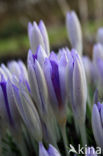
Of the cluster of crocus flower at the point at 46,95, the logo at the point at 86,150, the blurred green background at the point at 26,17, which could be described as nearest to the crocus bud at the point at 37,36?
the cluster of crocus flower at the point at 46,95

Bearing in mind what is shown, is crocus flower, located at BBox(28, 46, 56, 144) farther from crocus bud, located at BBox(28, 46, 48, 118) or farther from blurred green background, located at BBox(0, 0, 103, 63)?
blurred green background, located at BBox(0, 0, 103, 63)

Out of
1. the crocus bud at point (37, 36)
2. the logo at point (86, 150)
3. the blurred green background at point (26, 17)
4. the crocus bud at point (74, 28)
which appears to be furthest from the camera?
the blurred green background at point (26, 17)

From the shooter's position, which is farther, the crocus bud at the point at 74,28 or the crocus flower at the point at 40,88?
the crocus bud at the point at 74,28

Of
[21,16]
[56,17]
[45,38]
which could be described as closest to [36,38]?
[45,38]

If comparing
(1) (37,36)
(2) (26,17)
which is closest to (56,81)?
(1) (37,36)

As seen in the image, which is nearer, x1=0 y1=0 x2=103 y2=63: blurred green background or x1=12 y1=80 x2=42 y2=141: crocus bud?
x1=12 y1=80 x2=42 y2=141: crocus bud

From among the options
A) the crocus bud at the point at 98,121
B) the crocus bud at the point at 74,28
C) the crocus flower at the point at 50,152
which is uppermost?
the crocus bud at the point at 74,28

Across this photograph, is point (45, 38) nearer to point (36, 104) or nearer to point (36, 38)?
point (36, 38)

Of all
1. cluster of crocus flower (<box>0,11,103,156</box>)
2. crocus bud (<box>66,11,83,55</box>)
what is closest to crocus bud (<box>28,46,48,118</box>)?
cluster of crocus flower (<box>0,11,103,156</box>)

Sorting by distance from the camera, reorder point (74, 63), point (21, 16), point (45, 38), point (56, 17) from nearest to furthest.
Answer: point (74, 63) < point (45, 38) < point (21, 16) < point (56, 17)

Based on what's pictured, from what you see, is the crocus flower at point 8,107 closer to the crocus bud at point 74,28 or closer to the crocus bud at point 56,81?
the crocus bud at point 56,81

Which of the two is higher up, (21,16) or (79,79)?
(21,16)
